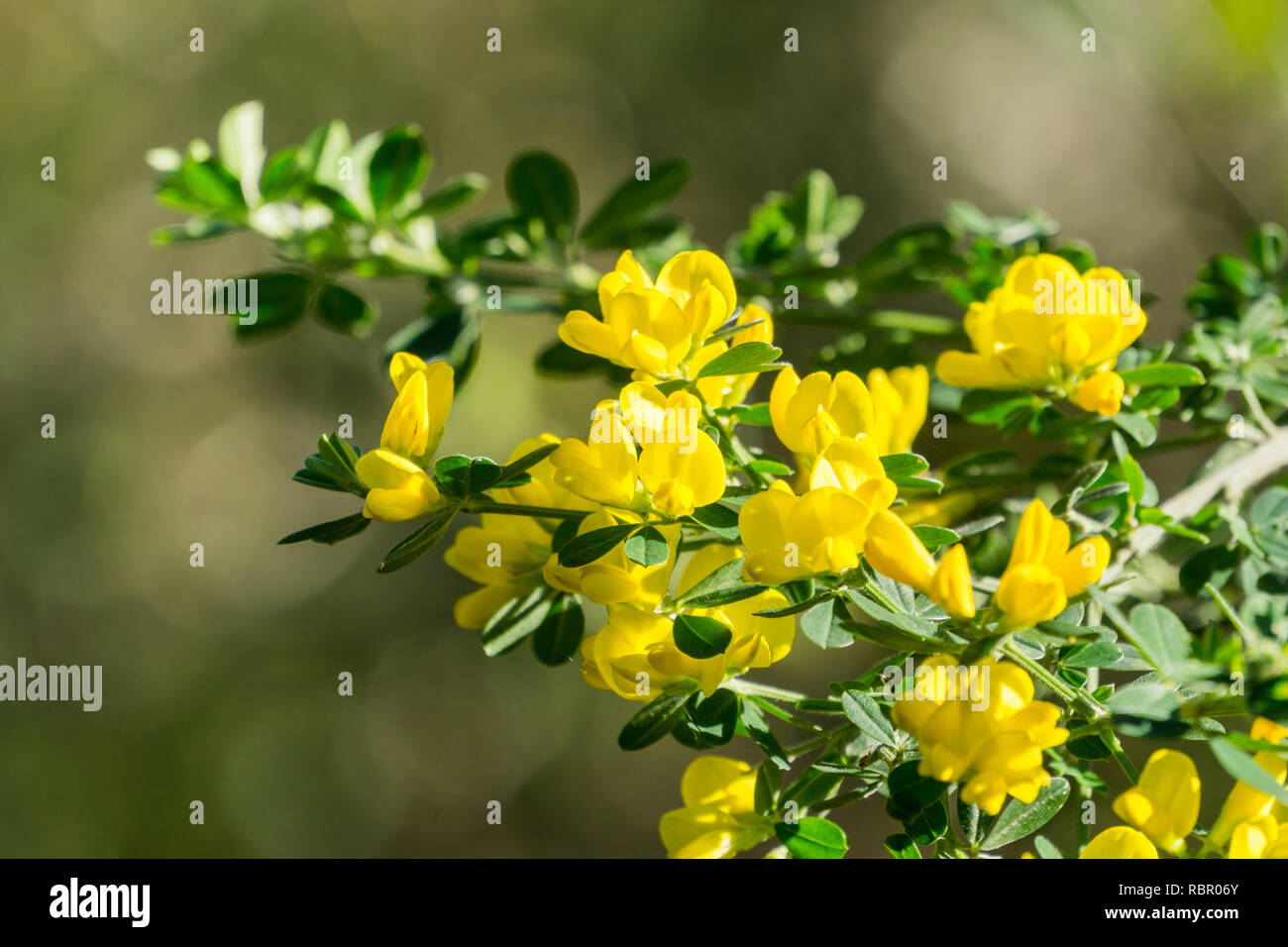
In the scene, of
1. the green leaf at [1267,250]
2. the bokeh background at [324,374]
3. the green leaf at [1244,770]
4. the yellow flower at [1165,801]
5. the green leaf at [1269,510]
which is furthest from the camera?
the bokeh background at [324,374]

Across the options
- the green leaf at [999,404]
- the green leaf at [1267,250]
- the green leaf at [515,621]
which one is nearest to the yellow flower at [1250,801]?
the green leaf at [999,404]

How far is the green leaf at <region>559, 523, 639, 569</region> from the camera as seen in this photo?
1.43 ft

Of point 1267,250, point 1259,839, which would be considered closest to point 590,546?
point 1259,839

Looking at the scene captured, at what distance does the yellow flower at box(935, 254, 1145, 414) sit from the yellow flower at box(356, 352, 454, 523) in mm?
292

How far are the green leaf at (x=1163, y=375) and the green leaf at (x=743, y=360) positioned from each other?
0.25 m

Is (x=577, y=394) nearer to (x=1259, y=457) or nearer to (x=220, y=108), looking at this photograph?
(x=220, y=108)

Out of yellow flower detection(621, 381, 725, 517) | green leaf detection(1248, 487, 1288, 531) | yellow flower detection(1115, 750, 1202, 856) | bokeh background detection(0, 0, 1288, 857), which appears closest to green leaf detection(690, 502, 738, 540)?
yellow flower detection(621, 381, 725, 517)

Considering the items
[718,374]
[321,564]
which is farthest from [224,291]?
[321,564]

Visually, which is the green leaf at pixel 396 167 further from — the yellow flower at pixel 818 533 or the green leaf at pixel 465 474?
the yellow flower at pixel 818 533

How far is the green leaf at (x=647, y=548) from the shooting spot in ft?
1.40

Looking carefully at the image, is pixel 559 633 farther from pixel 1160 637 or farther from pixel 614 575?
pixel 1160 637

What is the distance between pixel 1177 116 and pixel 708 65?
88 centimetres

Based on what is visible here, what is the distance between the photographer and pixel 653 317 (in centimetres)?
45

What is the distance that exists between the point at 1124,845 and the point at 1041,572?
0.15 meters
